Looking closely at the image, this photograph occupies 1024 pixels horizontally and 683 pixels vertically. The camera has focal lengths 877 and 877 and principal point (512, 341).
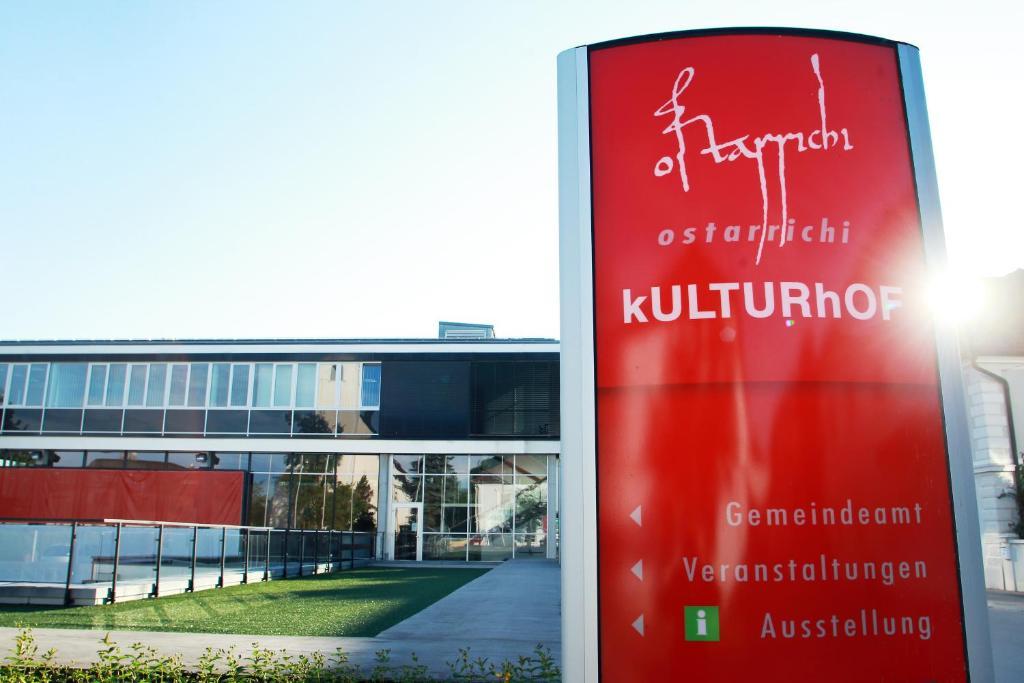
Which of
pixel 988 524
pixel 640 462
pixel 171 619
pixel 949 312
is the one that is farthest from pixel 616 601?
pixel 988 524

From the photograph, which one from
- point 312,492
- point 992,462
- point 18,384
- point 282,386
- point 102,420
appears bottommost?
point 312,492

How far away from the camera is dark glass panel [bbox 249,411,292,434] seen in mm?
30141

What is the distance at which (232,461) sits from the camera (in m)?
30.1

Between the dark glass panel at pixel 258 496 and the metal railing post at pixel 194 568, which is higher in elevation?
the dark glass panel at pixel 258 496

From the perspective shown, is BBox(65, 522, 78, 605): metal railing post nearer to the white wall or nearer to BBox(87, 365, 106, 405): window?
the white wall

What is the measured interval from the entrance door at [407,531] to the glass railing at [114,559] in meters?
12.2

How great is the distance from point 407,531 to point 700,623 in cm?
2821

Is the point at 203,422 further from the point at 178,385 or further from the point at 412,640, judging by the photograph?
the point at 412,640

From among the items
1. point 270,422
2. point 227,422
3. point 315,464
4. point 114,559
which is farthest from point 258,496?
point 114,559

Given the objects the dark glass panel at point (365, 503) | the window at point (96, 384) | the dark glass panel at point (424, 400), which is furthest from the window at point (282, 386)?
Result: the window at point (96, 384)

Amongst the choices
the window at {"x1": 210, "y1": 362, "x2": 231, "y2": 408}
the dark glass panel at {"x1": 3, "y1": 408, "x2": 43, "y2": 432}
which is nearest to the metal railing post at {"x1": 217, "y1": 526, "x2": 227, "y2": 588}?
the window at {"x1": 210, "y1": 362, "x2": 231, "y2": 408}

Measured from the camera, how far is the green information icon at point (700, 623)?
270cm

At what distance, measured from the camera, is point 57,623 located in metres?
10.1

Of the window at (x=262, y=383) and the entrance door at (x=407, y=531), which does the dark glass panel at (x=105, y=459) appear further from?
the entrance door at (x=407, y=531)
